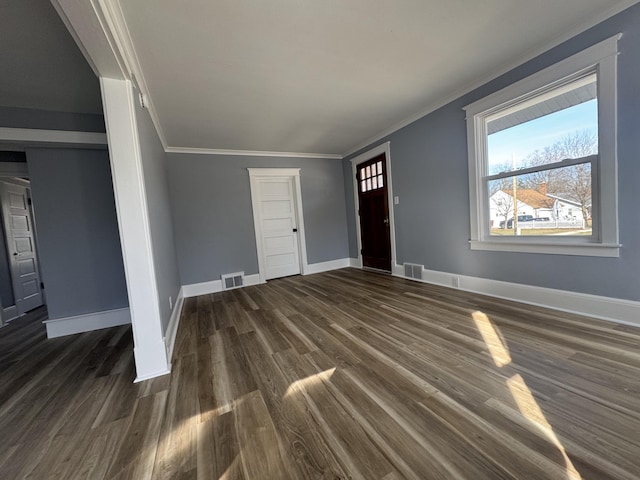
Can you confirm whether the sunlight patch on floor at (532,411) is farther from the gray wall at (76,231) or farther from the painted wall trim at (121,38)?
the gray wall at (76,231)

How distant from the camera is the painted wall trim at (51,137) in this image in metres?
2.48

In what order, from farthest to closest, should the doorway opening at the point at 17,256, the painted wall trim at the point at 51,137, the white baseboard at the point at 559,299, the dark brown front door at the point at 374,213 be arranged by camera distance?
1. the dark brown front door at the point at 374,213
2. the doorway opening at the point at 17,256
3. the painted wall trim at the point at 51,137
4. the white baseboard at the point at 559,299

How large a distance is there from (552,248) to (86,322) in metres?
5.15

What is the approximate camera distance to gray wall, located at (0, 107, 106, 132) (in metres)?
2.49

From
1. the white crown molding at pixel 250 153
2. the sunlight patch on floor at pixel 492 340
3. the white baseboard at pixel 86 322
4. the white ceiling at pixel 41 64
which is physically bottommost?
the sunlight patch on floor at pixel 492 340

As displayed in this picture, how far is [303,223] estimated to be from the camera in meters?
5.14

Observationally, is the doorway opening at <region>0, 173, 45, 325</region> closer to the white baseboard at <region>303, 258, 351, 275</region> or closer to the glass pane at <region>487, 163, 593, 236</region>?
the white baseboard at <region>303, 258, 351, 275</region>

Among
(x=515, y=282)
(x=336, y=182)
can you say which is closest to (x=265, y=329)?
(x=515, y=282)

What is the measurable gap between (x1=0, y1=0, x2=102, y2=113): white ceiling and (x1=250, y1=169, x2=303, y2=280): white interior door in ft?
8.17

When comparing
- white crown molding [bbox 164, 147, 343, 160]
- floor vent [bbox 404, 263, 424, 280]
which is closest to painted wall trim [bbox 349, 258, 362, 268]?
floor vent [bbox 404, 263, 424, 280]

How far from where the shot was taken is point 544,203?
8.32ft

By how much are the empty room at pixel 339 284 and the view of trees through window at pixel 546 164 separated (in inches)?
0.8

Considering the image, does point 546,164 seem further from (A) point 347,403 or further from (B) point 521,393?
(A) point 347,403

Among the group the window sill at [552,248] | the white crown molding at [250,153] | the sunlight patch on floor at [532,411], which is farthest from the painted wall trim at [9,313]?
the window sill at [552,248]
